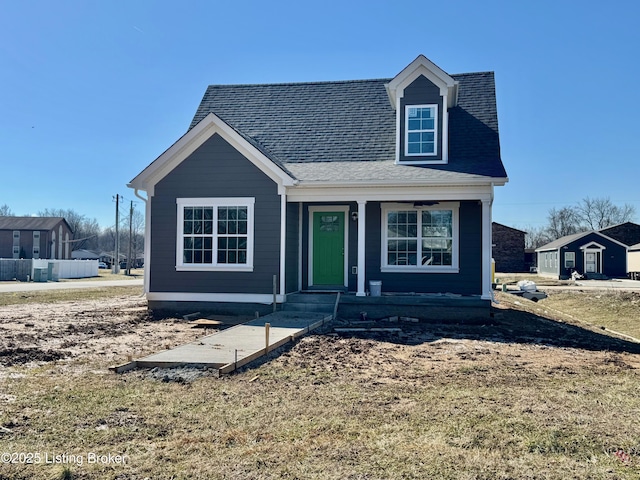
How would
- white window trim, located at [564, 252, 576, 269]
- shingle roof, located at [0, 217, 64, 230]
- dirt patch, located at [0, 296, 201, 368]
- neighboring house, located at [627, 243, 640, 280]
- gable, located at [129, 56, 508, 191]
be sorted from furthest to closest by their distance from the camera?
1. shingle roof, located at [0, 217, 64, 230]
2. white window trim, located at [564, 252, 576, 269]
3. neighboring house, located at [627, 243, 640, 280]
4. gable, located at [129, 56, 508, 191]
5. dirt patch, located at [0, 296, 201, 368]

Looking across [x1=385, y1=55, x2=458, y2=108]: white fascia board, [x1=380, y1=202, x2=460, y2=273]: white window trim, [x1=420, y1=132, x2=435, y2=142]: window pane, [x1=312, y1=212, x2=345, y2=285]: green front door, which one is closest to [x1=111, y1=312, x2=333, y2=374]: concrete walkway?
[x1=312, y1=212, x2=345, y2=285]: green front door

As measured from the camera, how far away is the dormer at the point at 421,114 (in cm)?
1402

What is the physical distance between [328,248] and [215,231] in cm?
330

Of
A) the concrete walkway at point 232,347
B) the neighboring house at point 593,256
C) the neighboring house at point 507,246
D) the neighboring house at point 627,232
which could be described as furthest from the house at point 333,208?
the neighboring house at point 627,232

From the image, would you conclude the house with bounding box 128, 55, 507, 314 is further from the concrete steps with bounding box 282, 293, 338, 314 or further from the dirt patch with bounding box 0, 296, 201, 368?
the dirt patch with bounding box 0, 296, 201, 368

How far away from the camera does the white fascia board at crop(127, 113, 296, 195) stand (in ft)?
42.8

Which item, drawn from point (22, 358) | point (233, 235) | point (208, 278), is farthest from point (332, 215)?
point (22, 358)

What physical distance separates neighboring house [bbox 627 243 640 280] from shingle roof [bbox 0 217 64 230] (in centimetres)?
6554

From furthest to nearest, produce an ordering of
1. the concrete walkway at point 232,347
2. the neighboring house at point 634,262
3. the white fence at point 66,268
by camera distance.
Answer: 1. the neighboring house at point 634,262
2. the white fence at point 66,268
3. the concrete walkway at point 232,347

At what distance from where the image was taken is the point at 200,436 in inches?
178

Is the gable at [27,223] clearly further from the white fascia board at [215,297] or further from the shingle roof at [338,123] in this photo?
the white fascia board at [215,297]

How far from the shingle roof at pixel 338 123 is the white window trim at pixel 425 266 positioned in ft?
3.59

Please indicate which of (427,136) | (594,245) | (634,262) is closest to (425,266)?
(427,136)

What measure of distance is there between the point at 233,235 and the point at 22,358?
248 inches
